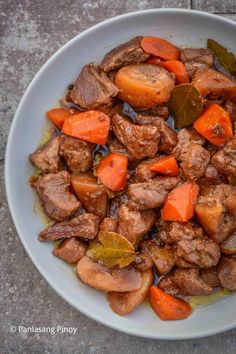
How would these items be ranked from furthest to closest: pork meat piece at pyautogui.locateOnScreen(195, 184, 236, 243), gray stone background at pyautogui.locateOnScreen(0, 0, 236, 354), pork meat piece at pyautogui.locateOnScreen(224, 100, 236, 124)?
1. gray stone background at pyautogui.locateOnScreen(0, 0, 236, 354)
2. pork meat piece at pyautogui.locateOnScreen(224, 100, 236, 124)
3. pork meat piece at pyautogui.locateOnScreen(195, 184, 236, 243)

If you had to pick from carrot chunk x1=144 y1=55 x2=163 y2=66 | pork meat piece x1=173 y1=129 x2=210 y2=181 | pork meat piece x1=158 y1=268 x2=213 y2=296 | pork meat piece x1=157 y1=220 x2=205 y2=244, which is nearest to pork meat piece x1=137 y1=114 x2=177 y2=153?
pork meat piece x1=173 y1=129 x2=210 y2=181

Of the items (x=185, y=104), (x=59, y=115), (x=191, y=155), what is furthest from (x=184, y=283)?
(x=59, y=115)

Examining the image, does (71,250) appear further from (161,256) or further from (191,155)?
(191,155)

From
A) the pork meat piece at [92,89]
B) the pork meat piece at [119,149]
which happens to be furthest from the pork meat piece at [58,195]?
the pork meat piece at [92,89]

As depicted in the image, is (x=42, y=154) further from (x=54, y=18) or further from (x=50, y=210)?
(x=54, y=18)

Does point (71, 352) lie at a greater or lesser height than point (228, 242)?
lesser

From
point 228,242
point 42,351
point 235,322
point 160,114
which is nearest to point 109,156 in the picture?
point 160,114

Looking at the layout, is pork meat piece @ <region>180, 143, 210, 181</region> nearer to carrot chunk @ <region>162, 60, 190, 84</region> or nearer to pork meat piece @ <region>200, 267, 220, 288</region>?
carrot chunk @ <region>162, 60, 190, 84</region>
